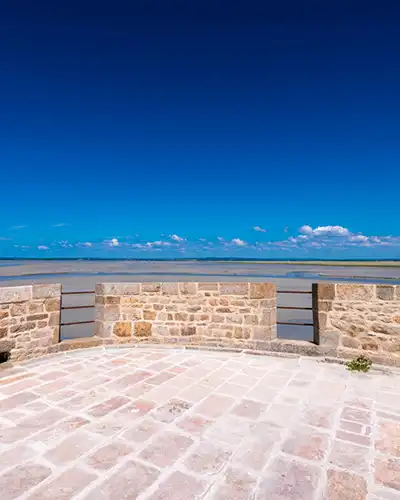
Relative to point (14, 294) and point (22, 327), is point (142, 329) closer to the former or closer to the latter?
point (22, 327)

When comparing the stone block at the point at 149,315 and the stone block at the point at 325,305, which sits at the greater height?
the stone block at the point at 325,305

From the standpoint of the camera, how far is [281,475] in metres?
2.40

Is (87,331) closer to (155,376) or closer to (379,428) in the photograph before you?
(155,376)

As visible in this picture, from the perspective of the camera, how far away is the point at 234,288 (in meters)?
5.94

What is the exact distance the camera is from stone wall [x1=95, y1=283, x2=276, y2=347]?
5.84 meters

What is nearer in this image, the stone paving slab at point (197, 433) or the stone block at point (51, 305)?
the stone paving slab at point (197, 433)

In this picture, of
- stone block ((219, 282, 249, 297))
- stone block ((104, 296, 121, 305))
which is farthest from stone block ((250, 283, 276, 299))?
stone block ((104, 296, 121, 305))

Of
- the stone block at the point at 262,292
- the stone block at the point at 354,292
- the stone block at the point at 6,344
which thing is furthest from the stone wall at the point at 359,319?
the stone block at the point at 6,344

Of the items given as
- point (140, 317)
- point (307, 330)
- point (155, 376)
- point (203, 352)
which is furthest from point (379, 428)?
point (307, 330)

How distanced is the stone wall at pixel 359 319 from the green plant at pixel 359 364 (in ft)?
0.45

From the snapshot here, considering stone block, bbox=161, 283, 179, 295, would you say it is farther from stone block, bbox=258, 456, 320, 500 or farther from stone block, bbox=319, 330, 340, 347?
stone block, bbox=258, 456, 320, 500

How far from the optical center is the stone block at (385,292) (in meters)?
5.00

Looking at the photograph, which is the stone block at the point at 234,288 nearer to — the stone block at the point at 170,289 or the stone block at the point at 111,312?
the stone block at the point at 170,289

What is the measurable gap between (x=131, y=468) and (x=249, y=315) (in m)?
3.69
